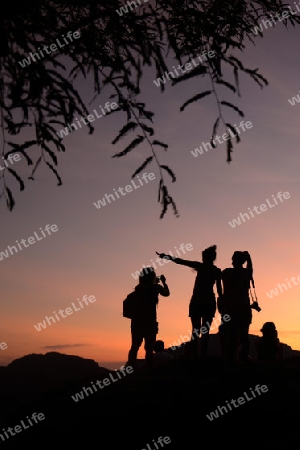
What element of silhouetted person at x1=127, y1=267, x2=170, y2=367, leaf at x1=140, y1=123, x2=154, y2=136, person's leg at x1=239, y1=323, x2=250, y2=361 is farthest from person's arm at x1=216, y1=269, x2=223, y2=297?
leaf at x1=140, y1=123, x2=154, y2=136

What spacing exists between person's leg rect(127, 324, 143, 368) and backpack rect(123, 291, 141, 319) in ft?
0.84

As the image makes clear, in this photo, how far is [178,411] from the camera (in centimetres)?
873

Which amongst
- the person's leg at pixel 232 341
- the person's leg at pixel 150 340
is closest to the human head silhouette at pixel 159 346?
the person's leg at pixel 150 340

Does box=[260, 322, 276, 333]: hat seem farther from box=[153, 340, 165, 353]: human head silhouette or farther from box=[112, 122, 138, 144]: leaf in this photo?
box=[112, 122, 138, 144]: leaf

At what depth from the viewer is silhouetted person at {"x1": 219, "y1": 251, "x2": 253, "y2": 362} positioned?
11734 mm

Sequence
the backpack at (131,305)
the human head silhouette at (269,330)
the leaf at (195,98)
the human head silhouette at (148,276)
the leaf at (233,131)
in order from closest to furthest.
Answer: the leaf at (195,98) < the leaf at (233,131) < the human head silhouette at (148,276) < the backpack at (131,305) < the human head silhouette at (269,330)

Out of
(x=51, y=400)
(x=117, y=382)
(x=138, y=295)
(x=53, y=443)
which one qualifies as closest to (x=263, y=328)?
(x=138, y=295)

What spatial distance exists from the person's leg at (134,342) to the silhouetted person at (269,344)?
2644 millimetres

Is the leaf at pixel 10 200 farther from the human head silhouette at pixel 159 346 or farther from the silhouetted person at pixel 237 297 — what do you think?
the human head silhouette at pixel 159 346

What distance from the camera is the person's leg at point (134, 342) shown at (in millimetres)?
12766

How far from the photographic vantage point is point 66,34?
5895mm

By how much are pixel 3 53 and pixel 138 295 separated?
801 centimetres

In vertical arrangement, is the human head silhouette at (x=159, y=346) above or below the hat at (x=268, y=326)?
above

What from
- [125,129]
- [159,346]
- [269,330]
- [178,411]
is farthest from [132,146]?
[159,346]
